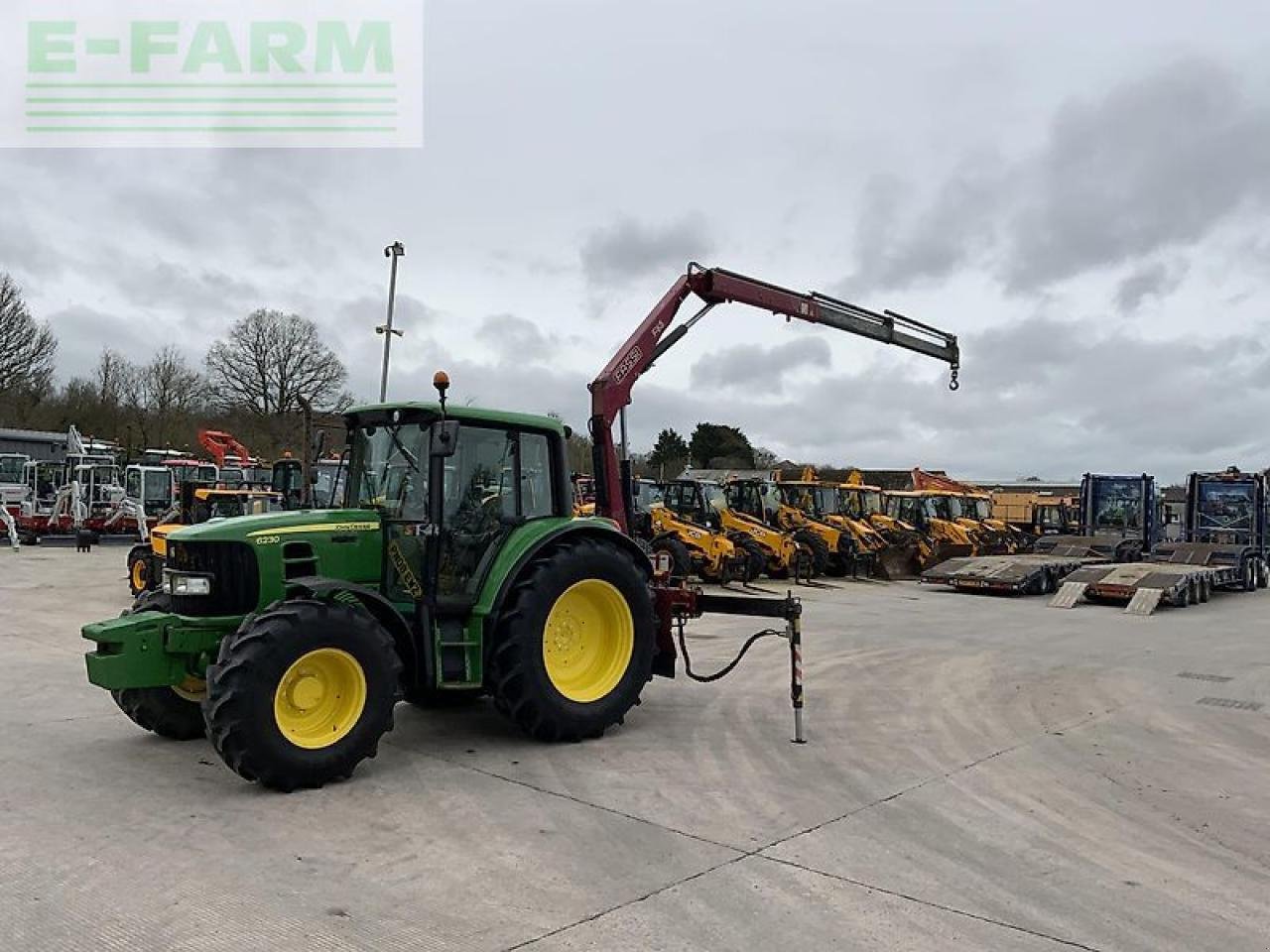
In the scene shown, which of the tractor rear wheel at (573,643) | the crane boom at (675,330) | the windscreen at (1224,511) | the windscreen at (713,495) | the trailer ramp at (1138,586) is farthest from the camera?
the windscreen at (1224,511)

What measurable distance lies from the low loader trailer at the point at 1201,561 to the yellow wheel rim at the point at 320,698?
15.0 m

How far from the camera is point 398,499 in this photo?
22.6ft

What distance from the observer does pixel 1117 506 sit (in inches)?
1022

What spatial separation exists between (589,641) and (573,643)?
0.51 ft

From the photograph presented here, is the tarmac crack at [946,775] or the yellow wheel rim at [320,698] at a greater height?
the yellow wheel rim at [320,698]

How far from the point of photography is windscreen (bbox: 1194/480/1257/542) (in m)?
24.3

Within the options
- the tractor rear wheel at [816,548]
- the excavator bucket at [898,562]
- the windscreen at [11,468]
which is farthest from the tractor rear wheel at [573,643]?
the windscreen at [11,468]

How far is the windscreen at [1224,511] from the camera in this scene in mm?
24312

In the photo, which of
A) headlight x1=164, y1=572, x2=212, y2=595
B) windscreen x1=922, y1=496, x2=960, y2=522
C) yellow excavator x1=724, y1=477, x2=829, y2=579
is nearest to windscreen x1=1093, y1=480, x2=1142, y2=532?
windscreen x1=922, y1=496, x2=960, y2=522

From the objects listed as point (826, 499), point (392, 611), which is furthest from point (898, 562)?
point (392, 611)

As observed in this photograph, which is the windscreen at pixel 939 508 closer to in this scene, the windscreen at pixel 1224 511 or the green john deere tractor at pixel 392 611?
the windscreen at pixel 1224 511

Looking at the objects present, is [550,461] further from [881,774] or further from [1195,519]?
[1195,519]

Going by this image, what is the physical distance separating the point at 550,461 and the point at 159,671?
300 centimetres

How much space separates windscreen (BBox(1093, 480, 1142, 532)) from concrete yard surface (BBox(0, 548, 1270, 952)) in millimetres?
17767
